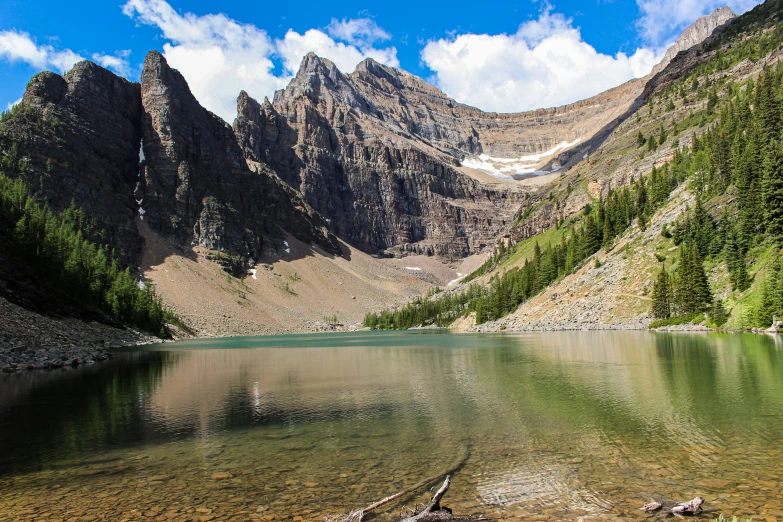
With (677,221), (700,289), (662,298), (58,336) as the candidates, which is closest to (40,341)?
(58,336)

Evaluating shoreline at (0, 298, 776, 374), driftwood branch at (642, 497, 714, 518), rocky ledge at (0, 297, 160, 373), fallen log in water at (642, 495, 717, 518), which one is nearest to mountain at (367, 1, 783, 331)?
shoreline at (0, 298, 776, 374)

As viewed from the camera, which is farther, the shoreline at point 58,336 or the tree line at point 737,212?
the tree line at point 737,212

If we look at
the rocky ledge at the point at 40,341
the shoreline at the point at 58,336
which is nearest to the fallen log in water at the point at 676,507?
the shoreline at the point at 58,336

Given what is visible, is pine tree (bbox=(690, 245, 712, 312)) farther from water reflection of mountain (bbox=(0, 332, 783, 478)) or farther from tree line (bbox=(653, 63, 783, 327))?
water reflection of mountain (bbox=(0, 332, 783, 478))

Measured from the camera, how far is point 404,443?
56.9 feet

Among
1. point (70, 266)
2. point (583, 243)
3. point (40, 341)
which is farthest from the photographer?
point (583, 243)

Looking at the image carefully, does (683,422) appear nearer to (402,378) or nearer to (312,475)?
(312,475)

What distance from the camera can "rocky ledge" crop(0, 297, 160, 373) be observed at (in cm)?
4722

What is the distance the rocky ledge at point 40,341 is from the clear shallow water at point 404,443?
1576 centimetres

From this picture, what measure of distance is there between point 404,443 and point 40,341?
57600 mm

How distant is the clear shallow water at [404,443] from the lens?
12.1m

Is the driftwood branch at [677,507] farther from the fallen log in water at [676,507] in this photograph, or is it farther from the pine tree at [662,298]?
the pine tree at [662,298]

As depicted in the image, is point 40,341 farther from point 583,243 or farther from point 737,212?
point 583,243

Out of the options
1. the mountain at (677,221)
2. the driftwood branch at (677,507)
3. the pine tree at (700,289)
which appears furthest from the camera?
the pine tree at (700,289)
